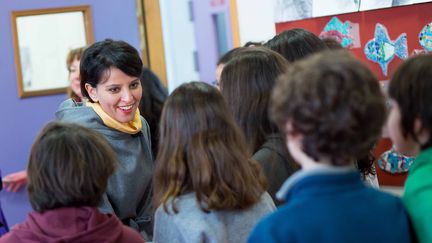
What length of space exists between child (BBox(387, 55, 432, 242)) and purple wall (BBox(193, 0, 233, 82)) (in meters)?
4.49

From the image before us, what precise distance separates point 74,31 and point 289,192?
280 cm

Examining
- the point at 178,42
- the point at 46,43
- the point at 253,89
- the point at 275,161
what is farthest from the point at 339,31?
the point at 178,42

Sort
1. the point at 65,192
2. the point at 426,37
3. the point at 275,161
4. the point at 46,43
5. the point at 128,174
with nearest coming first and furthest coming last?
the point at 65,192 < the point at 275,161 < the point at 128,174 < the point at 426,37 < the point at 46,43

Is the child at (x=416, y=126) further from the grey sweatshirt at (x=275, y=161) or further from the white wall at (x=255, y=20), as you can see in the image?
the white wall at (x=255, y=20)

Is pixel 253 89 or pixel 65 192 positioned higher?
pixel 253 89

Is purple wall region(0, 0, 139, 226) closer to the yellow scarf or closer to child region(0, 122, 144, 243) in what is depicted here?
the yellow scarf

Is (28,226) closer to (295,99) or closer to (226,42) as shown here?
(295,99)

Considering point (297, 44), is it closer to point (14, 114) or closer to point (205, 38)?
point (14, 114)

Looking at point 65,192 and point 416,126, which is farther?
point 65,192

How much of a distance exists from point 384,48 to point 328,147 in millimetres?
1515

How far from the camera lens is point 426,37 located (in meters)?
2.43

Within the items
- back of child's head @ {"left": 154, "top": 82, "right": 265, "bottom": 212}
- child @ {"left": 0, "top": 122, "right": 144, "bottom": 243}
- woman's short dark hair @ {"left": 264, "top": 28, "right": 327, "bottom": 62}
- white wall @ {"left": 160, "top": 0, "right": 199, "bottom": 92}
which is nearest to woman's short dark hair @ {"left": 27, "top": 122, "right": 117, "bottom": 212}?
child @ {"left": 0, "top": 122, "right": 144, "bottom": 243}

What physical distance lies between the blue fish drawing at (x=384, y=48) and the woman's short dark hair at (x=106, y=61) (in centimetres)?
Answer: 101

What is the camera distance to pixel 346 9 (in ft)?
8.93
